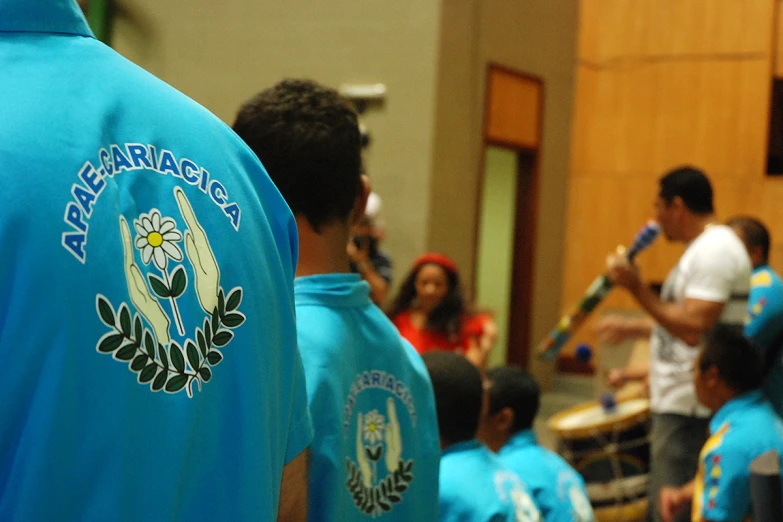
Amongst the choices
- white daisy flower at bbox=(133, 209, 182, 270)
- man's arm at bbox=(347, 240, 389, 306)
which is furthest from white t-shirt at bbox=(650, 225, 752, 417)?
white daisy flower at bbox=(133, 209, 182, 270)

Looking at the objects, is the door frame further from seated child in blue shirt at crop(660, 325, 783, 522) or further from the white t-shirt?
seated child in blue shirt at crop(660, 325, 783, 522)

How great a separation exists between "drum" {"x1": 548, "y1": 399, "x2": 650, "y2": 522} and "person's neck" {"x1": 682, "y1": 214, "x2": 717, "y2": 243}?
84 cm

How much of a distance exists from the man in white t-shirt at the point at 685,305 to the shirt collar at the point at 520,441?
2.55 feet

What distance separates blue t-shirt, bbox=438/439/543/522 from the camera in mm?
2068

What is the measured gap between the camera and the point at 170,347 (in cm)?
76

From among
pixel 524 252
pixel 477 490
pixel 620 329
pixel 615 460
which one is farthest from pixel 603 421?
pixel 524 252

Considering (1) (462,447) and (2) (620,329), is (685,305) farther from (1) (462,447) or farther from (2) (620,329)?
(1) (462,447)

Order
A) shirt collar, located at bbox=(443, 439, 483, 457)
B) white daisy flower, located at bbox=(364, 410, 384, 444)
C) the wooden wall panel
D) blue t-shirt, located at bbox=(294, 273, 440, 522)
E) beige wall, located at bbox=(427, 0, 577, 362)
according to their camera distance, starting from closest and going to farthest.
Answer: blue t-shirt, located at bbox=(294, 273, 440, 522) → white daisy flower, located at bbox=(364, 410, 384, 444) → shirt collar, located at bbox=(443, 439, 483, 457) → beige wall, located at bbox=(427, 0, 577, 362) → the wooden wall panel

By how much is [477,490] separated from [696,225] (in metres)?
2.05

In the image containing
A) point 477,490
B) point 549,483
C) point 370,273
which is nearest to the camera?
point 477,490

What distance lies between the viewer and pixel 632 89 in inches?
388

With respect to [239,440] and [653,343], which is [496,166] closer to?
[653,343]

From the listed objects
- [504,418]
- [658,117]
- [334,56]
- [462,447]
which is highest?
[658,117]

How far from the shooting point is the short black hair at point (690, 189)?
3.71 meters
